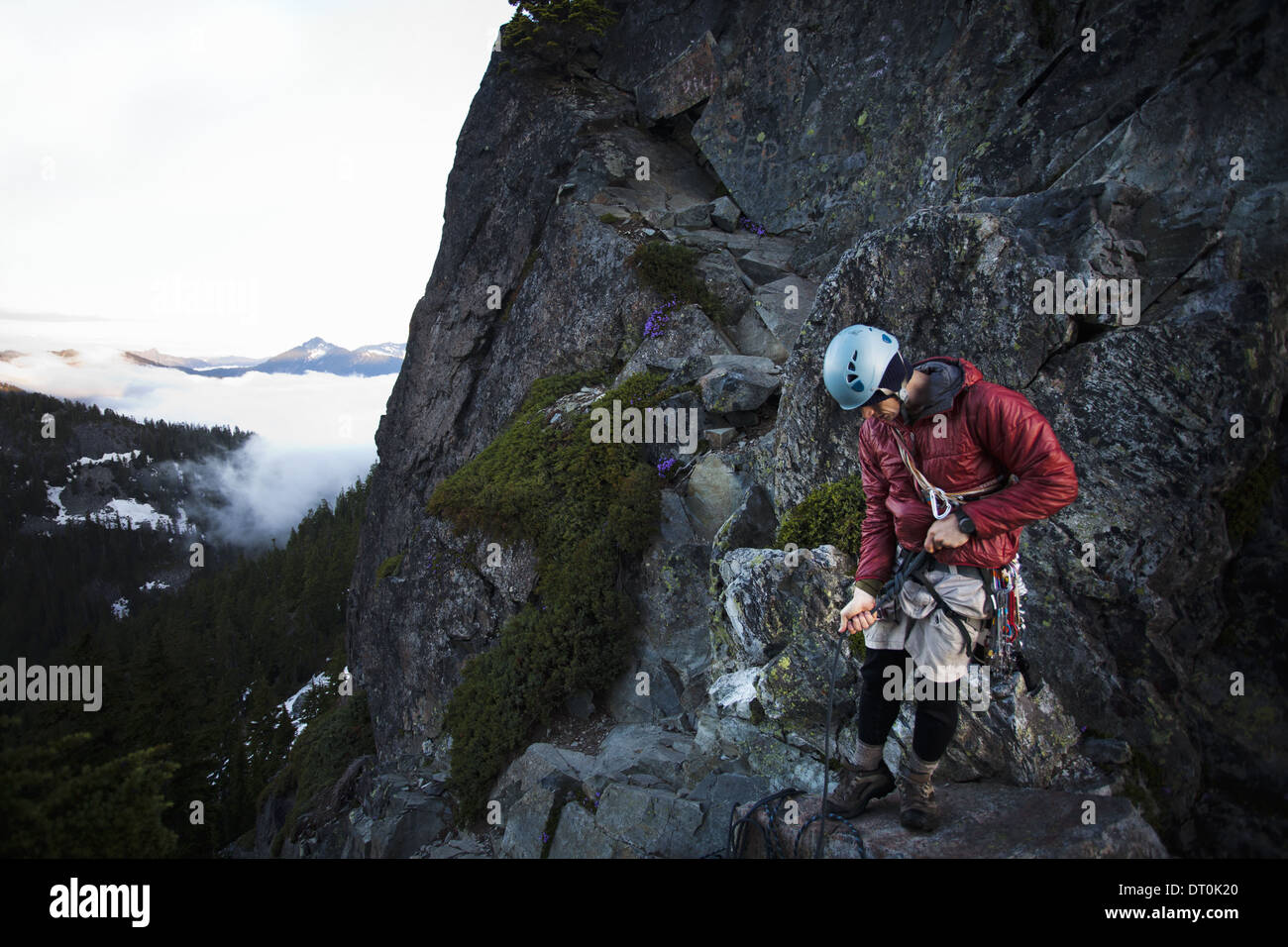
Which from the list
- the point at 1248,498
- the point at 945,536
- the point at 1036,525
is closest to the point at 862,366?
the point at 945,536

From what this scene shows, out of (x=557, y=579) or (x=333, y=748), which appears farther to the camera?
(x=333, y=748)

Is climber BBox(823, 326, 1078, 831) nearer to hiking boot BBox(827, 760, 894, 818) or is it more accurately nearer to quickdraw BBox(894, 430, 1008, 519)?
quickdraw BBox(894, 430, 1008, 519)

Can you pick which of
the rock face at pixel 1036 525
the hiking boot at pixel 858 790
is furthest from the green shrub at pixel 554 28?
the hiking boot at pixel 858 790

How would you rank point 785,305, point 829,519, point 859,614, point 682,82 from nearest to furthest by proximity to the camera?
point 859,614
point 829,519
point 785,305
point 682,82

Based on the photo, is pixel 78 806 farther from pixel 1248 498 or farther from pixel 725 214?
pixel 725 214

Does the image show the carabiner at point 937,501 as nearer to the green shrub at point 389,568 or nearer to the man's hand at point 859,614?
the man's hand at point 859,614

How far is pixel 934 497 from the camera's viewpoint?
A: 4.50m

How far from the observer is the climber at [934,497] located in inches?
167

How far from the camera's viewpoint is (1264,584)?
22.3ft

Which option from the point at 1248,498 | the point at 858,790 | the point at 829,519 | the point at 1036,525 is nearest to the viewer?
the point at 858,790

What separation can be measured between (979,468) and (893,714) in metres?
2.06

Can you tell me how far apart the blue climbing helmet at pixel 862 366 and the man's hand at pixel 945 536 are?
3.02ft

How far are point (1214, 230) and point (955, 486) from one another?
5.57 m
